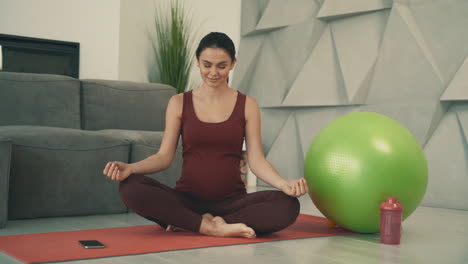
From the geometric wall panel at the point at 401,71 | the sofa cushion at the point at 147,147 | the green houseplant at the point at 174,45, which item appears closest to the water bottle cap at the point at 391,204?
the sofa cushion at the point at 147,147

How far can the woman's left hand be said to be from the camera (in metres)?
2.36

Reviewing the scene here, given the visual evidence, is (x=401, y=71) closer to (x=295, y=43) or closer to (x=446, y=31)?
(x=446, y=31)

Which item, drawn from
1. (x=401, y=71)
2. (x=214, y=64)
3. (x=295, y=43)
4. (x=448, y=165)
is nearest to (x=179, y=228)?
(x=214, y=64)

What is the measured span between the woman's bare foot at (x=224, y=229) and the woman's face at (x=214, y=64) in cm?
61

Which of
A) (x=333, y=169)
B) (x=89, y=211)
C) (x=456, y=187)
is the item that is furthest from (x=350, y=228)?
(x=456, y=187)

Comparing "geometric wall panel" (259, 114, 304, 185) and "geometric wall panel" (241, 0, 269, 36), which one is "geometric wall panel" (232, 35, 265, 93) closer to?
"geometric wall panel" (241, 0, 269, 36)

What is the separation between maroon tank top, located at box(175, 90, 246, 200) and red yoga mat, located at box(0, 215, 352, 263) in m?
0.21

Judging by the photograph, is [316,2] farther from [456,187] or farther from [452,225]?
[452,225]

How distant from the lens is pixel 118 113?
3.95 meters

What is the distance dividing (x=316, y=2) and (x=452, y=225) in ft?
8.55

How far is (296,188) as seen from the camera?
2371mm

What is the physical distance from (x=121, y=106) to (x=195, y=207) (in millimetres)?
1614

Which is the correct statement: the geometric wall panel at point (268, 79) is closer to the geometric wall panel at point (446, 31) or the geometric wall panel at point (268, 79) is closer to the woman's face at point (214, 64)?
the geometric wall panel at point (446, 31)

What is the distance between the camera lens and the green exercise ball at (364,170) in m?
2.49
